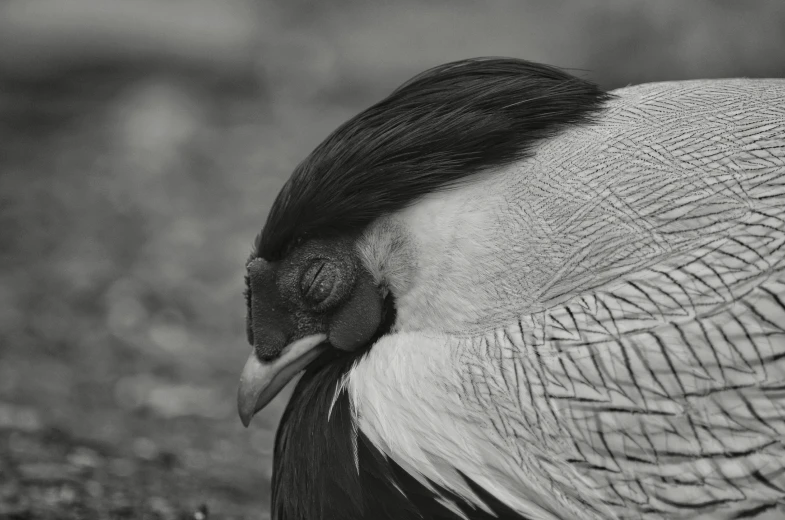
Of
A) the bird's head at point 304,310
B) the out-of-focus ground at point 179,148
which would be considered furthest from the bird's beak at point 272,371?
the out-of-focus ground at point 179,148

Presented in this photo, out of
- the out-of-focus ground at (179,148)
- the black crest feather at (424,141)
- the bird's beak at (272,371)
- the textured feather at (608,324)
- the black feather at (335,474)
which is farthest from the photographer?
the out-of-focus ground at (179,148)

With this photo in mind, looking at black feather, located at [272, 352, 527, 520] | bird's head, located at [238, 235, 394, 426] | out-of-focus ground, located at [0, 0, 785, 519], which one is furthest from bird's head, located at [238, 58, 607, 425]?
out-of-focus ground, located at [0, 0, 785, 519]

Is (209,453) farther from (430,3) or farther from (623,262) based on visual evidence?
(430,3)

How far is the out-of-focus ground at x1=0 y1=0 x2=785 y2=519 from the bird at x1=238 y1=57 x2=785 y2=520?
1678mm

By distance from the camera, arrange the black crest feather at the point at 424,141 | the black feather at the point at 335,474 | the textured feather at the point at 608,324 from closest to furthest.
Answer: the textured feather at the point at 608,324
the black feather at the point at 335,474
the black crest feather at the point at 424,141

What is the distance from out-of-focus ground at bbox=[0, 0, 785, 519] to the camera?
5.10 meters

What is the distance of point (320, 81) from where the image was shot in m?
9.15

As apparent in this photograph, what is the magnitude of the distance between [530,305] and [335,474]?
2.99 ft

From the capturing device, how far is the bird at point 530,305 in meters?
2.16

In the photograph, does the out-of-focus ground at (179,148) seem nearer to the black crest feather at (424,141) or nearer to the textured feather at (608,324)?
the black crest feather at (424,141)

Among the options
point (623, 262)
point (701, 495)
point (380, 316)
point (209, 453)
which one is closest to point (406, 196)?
point (380, 316)

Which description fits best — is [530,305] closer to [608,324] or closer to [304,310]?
[608,324]

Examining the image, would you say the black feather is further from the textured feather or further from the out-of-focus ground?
the out-of-focus ground

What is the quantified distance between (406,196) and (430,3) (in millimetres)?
6755
